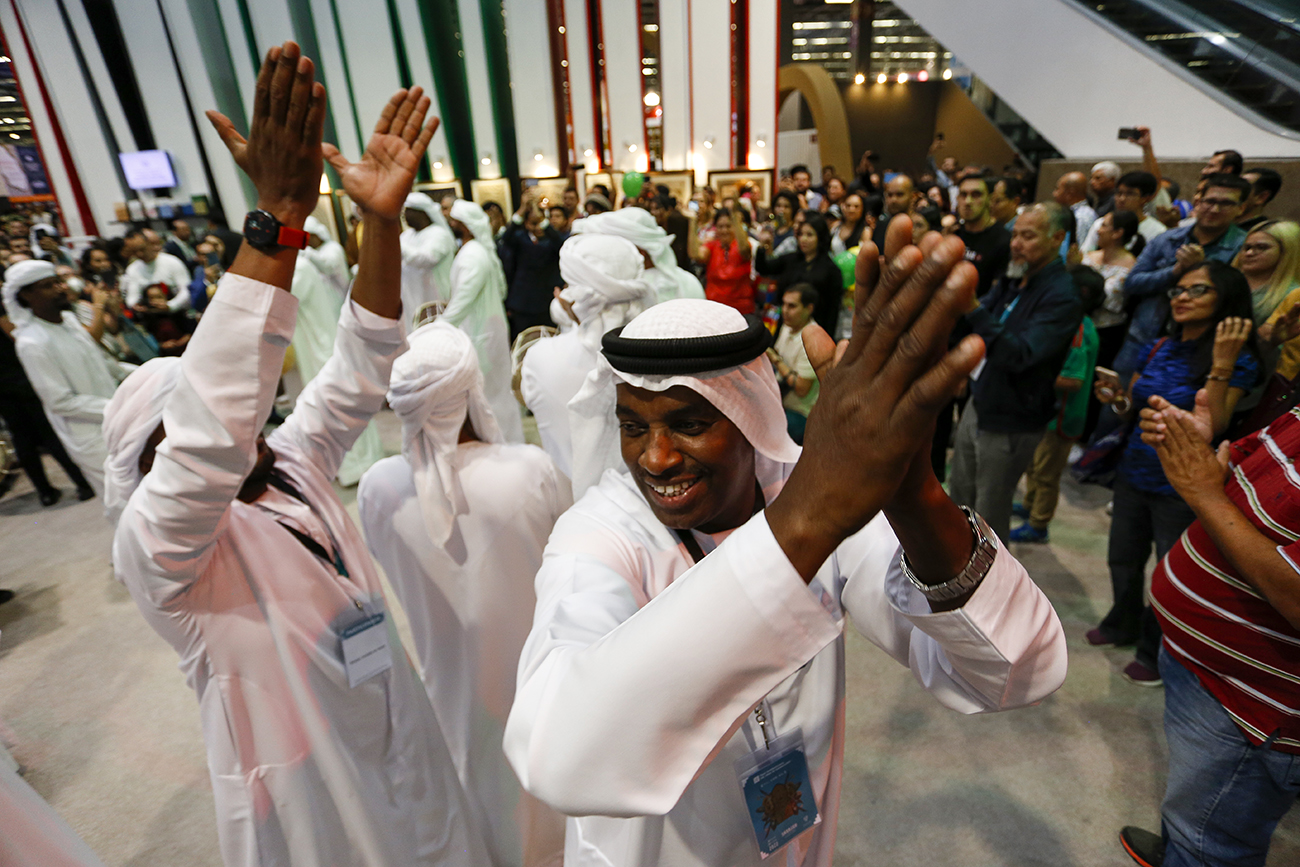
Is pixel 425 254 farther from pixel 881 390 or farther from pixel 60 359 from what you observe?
pixel 881 390

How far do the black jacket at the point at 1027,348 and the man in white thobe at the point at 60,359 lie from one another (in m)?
5.83

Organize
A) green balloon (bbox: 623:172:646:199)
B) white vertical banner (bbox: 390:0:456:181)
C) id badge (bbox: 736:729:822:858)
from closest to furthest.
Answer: id badge (bbox: 736:729:822:858) < green balloon (bbox: 623:172:646:199) < white vertical banner (bbox: 390:0:456:181)

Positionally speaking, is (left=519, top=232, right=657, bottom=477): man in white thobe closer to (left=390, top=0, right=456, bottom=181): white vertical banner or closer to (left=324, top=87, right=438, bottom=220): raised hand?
(left=324, top=87, right=438, bottom=220): raised hand

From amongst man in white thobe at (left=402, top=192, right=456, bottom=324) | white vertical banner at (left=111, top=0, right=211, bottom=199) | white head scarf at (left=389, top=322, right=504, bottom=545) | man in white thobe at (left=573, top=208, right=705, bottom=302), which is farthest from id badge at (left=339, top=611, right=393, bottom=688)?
white vertical banner at (left=111, top=0, right=211, bottom=199)

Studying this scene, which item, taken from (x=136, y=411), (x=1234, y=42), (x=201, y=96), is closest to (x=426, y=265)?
(x=136, y=411)

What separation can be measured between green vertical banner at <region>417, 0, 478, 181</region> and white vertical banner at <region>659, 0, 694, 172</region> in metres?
3.93

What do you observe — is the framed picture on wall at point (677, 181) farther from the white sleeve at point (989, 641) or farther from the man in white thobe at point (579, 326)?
the white sleeve at point (989, 641)

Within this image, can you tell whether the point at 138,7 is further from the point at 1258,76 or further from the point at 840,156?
the point at 1258,76

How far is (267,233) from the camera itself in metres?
1.04

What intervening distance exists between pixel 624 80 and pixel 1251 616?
14136mm

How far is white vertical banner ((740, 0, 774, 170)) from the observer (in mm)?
12336

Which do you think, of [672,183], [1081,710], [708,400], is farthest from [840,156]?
[708,400]

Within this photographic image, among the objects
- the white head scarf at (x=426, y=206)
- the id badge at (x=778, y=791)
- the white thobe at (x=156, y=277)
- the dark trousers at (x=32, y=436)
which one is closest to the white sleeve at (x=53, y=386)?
the dark trousers at (x=32, y=436)

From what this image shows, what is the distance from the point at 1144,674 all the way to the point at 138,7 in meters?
16.6
